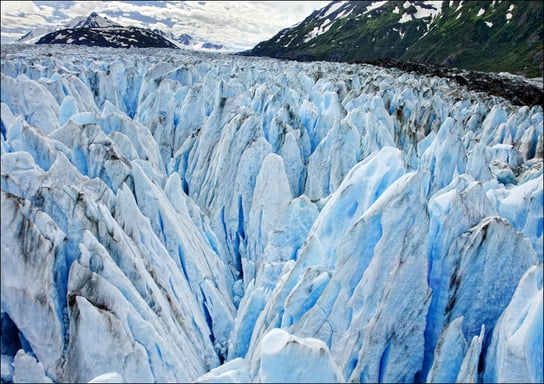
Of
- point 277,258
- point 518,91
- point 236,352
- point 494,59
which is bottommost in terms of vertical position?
point 236,352

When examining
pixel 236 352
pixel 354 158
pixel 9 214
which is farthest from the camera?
pixel 354 158

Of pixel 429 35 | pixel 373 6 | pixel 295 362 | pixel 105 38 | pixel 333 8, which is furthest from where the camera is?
pixel 333 8

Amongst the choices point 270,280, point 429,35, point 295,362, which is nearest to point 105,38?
point 429,35

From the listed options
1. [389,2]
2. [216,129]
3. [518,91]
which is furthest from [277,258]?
[389,2]

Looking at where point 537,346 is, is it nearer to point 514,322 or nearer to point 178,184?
point 514,322

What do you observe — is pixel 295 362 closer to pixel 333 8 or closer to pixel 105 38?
pixel 105 38

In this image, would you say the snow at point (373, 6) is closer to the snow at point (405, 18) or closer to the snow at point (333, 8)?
the snow at point (405, 18)

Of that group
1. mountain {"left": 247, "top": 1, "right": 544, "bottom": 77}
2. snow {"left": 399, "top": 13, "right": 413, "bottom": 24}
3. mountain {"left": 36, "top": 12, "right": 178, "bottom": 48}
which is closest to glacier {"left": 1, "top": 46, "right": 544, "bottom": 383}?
mountain {"left": 247, "top": 1, "right": 544, "bottom": 77}

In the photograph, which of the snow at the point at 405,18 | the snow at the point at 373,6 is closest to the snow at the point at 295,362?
the snow at the point at 405,18
